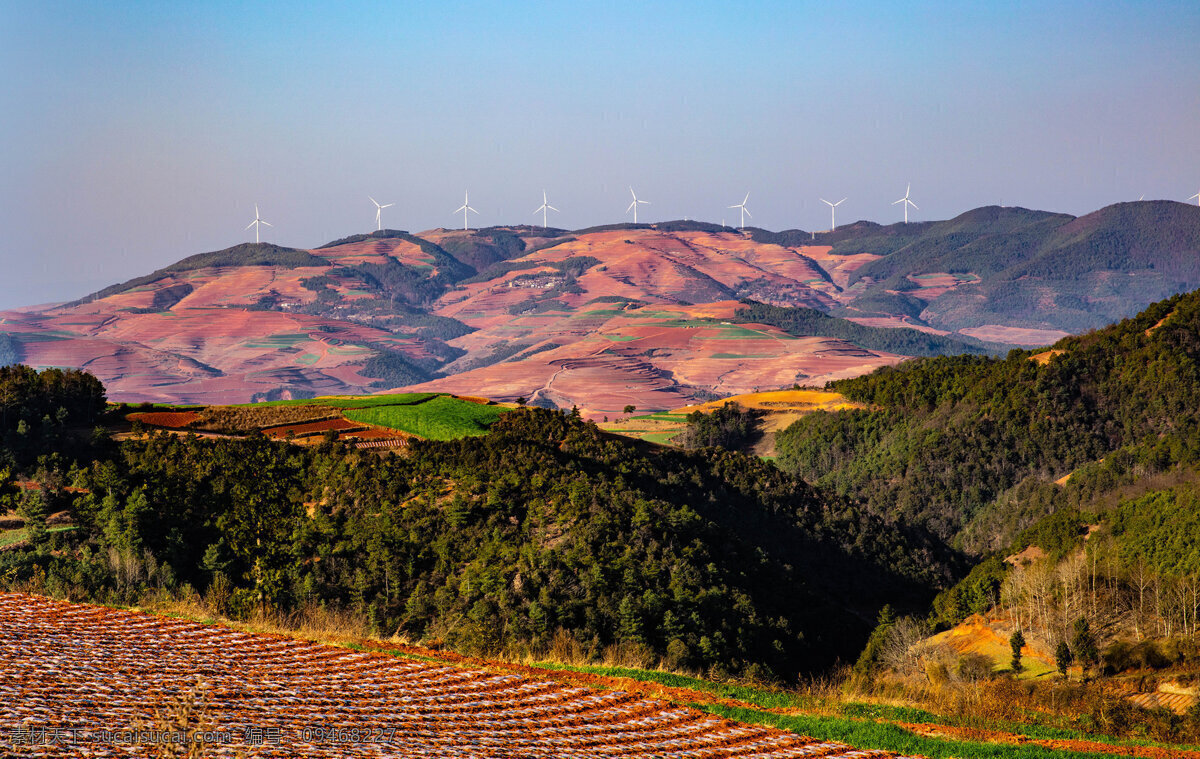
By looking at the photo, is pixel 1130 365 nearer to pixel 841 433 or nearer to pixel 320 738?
pixel 841 433

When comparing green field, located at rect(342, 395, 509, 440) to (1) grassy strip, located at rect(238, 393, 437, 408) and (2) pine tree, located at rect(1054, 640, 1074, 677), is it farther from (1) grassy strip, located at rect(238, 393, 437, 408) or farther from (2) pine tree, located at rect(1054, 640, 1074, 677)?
(2) pine tree, located at rect(1054, 640, 1074, 677)

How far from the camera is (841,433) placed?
4077 inches

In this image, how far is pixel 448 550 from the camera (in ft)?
110

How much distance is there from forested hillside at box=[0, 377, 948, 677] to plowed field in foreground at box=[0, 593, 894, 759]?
16.3 ft

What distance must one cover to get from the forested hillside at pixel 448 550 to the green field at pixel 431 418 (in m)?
3.18

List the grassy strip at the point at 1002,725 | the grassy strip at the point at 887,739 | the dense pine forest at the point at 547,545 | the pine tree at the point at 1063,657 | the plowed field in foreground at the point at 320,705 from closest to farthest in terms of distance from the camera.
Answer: the plowed field in foreground at the point at 320,705
the grassy strip at the point at 887,739
the grassy strip at the point at 1002,725
the dense pine forest at the point at 547,545
the pine tree at the point at 1063,657

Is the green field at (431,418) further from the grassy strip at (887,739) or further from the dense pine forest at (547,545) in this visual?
the grassy strip at (887,739)

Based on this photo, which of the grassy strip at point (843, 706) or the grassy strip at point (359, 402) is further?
the grassy strip at point (359, 402)

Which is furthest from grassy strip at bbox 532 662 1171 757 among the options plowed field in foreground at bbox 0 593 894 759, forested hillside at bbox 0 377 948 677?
forested hillside at bbox 0 377 948 677

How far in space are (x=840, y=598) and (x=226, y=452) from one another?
→ 29.5 metres

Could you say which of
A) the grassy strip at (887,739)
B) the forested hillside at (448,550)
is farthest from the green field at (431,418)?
the grassy strip at (887,739)

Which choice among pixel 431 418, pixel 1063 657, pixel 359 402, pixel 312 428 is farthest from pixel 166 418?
pixel 1063 657

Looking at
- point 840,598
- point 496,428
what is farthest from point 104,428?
point 840,598

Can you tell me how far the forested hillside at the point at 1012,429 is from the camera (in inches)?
3248
